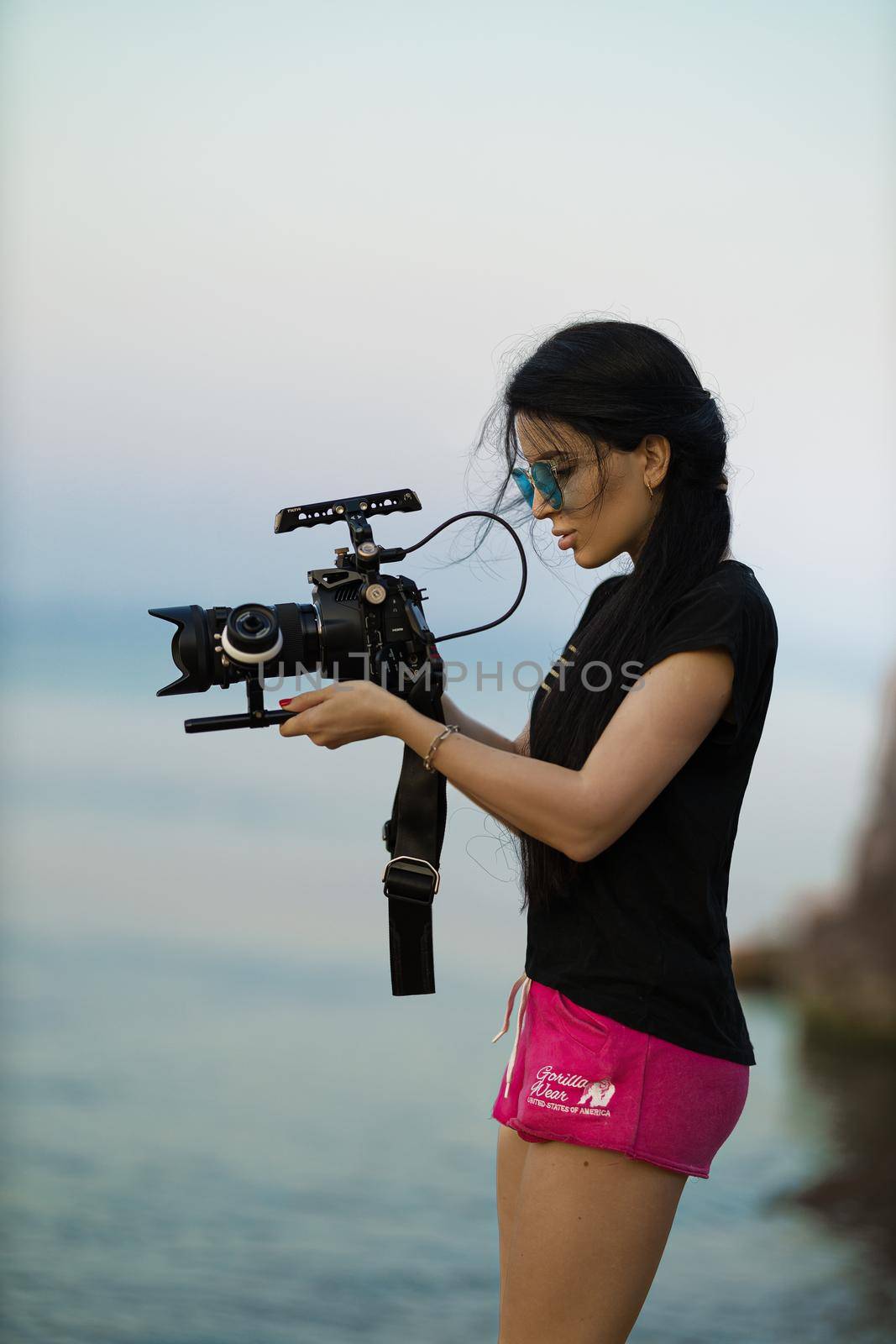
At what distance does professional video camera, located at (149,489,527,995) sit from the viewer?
1.25 meters

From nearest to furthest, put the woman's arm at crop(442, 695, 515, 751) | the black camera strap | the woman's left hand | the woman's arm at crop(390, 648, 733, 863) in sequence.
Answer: the woman's arm at crop(390, 648, 733, 863)
the woman's left hand
the black camera strap
the woman's arm at crop(442, 695, 515, 751)

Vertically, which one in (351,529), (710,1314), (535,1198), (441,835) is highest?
(351,529)

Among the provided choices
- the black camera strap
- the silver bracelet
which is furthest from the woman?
the black camera strap

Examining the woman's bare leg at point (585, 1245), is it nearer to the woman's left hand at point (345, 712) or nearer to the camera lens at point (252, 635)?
the woman's left hand at point (345, 712)

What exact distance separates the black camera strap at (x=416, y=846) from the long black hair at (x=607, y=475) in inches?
4.4

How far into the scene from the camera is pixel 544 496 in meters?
1.24

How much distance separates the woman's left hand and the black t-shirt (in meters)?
0.22

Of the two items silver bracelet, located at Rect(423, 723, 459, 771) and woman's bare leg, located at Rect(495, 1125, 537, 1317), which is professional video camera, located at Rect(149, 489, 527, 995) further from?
woman's bare leg, located at Rect(495, 1125, 537, 1317)

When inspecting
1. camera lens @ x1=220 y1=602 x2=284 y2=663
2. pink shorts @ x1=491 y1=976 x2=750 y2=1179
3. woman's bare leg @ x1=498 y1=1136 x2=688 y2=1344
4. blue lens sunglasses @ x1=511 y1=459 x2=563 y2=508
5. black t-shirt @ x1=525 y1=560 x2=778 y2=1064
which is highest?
blue lens sunglasses @ x1=511 y1=459 x2=563 y2=508

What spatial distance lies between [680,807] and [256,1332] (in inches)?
104

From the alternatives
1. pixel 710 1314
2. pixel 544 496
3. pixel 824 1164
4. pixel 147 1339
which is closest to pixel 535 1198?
pixel 544 496

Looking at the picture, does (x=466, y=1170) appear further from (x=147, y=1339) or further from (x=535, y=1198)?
(x=535, y=1198)

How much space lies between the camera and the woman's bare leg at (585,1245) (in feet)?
3.59

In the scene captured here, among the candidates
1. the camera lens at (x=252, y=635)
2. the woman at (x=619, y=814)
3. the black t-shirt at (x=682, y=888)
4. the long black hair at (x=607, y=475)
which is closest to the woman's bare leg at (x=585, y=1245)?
the woman at (x=619, y=814)
